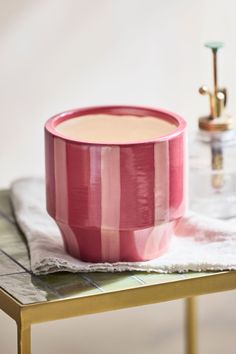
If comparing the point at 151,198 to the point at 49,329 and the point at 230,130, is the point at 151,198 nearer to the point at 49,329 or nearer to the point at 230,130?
→ the point at 230,130


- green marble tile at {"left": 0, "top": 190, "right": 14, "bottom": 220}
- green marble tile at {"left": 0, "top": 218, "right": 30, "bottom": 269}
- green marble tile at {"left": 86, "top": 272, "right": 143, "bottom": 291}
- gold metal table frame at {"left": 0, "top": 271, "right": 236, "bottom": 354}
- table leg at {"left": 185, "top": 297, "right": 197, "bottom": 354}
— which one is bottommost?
table leg at {"left": 185, "top": 297, "right": 197, "bottom": 354}

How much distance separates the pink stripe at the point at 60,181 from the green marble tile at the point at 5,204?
0.52 feet

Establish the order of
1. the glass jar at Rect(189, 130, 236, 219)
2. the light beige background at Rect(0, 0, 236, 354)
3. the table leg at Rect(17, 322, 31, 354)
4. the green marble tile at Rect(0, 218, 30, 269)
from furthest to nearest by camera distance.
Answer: the light beige background at Rect(0, 0, 236, 354)
the glass jar at Rect(189, 130, 236, 219)
the green marble tile at Rect(0, 218, 30, 269)
the table leg at Rect(17, 322, 31, 354)

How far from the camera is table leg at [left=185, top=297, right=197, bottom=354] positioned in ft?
4.39

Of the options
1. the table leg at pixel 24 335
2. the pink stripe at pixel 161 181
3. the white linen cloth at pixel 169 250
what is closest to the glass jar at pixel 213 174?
the white linen cloth at pixel 169 250

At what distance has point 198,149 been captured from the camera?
3.78 ft

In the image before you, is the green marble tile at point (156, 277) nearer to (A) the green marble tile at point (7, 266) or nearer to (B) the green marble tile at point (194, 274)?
(B) the green marble tile at point (194, 274)

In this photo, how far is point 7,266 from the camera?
3.28 ft

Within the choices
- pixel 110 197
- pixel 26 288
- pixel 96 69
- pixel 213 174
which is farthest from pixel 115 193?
pixel 96 69

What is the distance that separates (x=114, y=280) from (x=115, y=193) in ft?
0.25

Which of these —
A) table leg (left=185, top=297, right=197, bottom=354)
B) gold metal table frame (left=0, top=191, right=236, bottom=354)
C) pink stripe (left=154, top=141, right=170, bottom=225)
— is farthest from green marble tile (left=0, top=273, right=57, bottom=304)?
A: table leg (left=185, top=297, right=197, bottom=354)

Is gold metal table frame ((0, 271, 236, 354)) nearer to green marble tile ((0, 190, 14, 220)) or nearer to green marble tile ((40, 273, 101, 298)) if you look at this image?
green marble tile ((40, 273, 101, 298))

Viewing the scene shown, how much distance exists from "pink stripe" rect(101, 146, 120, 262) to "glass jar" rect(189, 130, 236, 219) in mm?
184

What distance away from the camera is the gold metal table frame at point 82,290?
0.91 metres
